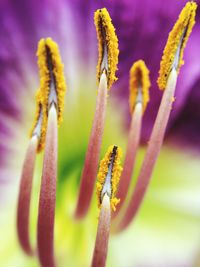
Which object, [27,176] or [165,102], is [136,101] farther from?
[27,176]

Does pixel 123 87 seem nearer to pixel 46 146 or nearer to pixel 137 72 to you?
pixel 137 72

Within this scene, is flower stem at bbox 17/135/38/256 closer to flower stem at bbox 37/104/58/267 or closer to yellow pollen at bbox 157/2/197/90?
flower stem at bbox 37/104/58/267

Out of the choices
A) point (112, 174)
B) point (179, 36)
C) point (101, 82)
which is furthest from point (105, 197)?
point (179, 36)

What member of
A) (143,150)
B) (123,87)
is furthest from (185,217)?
(123,87)

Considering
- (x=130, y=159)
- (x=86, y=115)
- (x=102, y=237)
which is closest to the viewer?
(x=102, y=237)

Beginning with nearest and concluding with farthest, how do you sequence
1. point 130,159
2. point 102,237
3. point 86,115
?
point 102,237
point 130,159
point 86,115

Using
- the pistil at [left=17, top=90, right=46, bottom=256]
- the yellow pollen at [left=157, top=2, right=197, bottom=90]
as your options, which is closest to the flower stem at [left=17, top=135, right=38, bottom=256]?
the pistil at [left=17, top=90, right=46, bottom=256]
